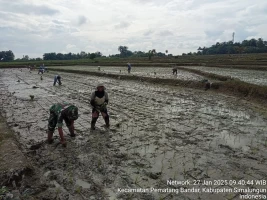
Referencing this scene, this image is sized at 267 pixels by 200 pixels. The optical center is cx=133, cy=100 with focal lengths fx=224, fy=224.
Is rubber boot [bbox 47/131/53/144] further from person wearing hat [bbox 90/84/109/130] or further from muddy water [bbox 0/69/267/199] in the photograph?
person wearing hat [bbox 90/84/109/130]

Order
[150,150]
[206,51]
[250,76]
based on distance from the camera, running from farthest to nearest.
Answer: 1. [206,51]
2. [250,76]
3. [150,150]

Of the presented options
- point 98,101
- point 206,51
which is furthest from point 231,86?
point 206,51

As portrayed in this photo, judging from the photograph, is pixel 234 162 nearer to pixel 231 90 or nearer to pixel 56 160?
pixel 56 160

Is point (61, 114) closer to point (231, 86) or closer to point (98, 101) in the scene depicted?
point (98, 101)

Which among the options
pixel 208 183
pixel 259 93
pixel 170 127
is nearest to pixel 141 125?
pixel 170 127

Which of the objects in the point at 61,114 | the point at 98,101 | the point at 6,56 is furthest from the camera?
the point at 6,56

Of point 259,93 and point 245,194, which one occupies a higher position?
point 259,93

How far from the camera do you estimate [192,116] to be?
8258mm

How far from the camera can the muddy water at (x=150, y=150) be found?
4176mm

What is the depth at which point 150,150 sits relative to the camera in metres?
5.46

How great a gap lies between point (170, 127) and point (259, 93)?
6.16m

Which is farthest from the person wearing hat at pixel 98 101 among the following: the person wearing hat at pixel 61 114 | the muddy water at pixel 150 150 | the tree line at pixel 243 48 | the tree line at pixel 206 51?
the tree line at pixel 243 48

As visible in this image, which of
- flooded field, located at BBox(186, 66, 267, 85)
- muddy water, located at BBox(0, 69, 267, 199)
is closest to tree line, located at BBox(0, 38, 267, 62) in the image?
flooded field, located at BBox(186, 66, 267, 85)

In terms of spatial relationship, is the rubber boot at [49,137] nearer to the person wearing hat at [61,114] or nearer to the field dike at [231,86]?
the person wearing hat at [61,114]
